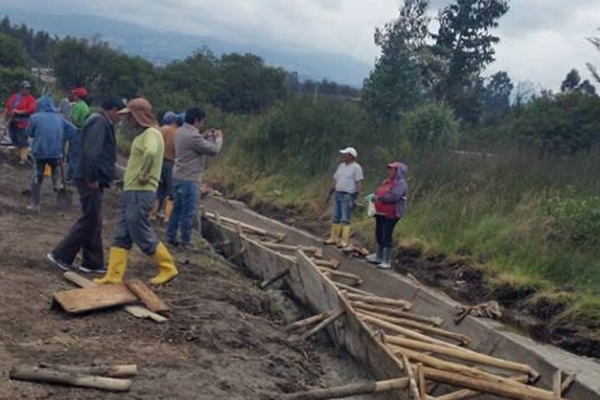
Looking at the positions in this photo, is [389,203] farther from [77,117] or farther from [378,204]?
[77,117]

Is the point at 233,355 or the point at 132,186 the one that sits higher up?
the point at 132,186

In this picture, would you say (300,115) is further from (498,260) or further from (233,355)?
(233,355)

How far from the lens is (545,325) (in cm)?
1078

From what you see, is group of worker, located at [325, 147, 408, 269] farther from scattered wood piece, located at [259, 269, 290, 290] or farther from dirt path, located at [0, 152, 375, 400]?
dirt path, located at [0, 152, 375, 400]

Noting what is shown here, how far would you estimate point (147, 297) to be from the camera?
7.99m

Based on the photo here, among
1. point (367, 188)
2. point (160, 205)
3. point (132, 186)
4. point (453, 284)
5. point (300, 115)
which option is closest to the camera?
point (132, 186)

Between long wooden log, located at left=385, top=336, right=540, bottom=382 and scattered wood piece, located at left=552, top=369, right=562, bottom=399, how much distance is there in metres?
0.24

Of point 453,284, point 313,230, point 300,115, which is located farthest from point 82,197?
point 300,115

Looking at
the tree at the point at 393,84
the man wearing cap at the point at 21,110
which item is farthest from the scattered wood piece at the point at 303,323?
the tree at the point at 393,84

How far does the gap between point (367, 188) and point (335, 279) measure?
5959 mm

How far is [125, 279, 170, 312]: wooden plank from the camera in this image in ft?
25.8

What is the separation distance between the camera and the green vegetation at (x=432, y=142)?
12648 millimetres

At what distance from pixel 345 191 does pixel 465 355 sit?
209 inches

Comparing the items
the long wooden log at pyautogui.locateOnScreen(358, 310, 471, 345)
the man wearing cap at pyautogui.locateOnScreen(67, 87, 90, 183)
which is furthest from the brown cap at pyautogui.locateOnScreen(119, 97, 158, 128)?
the man wearing cap at pyautogui.locateOnScreen(67, 87, 90, 183)
